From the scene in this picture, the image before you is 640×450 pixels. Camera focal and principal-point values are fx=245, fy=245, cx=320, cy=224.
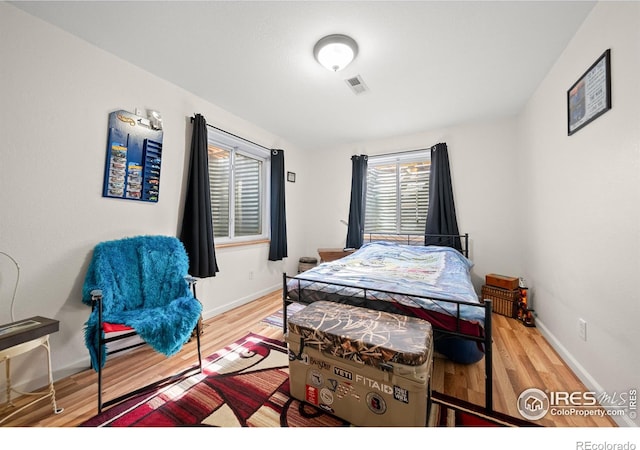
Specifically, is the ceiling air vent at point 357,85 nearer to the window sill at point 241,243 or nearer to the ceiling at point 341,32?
the ceiling at point 341,32

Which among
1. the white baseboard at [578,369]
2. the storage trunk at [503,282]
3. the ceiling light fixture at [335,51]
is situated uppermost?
the ceiling light fixture at [335,51]

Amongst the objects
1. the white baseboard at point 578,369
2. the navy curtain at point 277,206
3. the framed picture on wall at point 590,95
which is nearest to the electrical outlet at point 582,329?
the white baseboard at point 578,369

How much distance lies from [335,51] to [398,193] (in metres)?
2.51

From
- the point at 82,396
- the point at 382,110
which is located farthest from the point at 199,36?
the point at 82,396

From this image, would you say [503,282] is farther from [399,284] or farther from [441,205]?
[399,284]

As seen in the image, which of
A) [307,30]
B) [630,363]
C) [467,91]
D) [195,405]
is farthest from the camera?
[467,91]

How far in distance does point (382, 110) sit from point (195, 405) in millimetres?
3255

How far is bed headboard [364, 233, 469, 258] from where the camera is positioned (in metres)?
3.37

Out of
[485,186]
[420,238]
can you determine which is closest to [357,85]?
[485,186]

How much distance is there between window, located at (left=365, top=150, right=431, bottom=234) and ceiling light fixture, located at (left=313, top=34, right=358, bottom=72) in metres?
2.20

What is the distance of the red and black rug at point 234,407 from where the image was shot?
1.34 meters

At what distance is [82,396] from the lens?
5.12 feet

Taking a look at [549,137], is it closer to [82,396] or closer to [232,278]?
[232,278]

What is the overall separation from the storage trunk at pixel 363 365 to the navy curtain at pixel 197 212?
1.48 metres
